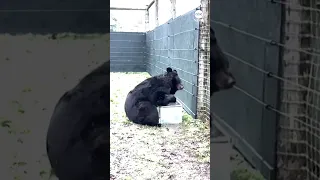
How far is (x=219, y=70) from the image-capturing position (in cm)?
126

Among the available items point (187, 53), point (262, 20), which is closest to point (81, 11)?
point (262, 20)

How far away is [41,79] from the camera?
1241 millimetres

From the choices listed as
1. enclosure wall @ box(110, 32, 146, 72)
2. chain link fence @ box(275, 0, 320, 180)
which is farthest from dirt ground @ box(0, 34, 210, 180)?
enclosure wall @ box(110, 32, 146, 72)

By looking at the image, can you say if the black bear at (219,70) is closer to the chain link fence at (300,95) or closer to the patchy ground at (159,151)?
the chain link fence at (300,95)

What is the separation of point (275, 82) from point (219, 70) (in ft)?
0.64

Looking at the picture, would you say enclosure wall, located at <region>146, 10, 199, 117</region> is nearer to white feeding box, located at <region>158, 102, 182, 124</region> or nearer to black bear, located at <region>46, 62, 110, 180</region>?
white feeding box, located at <region>158, 102, 182, 124</region>

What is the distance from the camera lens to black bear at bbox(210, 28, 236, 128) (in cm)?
126

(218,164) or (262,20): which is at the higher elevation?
(262,20)

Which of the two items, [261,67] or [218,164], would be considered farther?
[218,164]

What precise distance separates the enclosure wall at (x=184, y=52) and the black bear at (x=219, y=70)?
2.99m

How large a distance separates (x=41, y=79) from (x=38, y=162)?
0.89 feet

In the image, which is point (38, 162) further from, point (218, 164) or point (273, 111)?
point (273, 111)

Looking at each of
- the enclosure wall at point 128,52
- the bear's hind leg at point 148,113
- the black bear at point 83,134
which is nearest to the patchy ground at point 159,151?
the bear's hind leg at point 148,113

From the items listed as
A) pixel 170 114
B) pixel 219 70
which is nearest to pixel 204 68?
pixel 170 114
